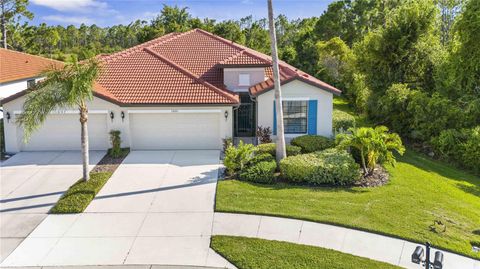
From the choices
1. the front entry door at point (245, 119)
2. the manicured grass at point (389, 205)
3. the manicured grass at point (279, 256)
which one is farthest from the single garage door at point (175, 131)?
the manicured grass at point (279, 256)

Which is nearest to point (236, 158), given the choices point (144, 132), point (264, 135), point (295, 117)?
point (264, 135)

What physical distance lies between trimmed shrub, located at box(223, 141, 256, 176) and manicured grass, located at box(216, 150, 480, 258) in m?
0.83

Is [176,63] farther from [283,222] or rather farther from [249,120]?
[283,222]

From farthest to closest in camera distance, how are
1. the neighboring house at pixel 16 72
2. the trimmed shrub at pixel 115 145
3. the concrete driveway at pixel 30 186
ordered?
the neighboring house at pixel 16 72 → the trimmed shrub at pixel 115 145 → the concrete driveway at pixel 30 186

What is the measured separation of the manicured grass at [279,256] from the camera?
9.39 m

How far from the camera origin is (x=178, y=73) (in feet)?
67.6

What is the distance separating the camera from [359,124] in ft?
84.6

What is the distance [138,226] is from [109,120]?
8.29 m

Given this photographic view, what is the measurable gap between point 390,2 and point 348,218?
1445 inches

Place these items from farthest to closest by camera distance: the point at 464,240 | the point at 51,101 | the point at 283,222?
the point at 51,101
the point at 283,222
the point at 464,240

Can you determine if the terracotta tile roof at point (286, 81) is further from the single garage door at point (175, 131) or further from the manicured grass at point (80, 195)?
the manicured grass at point (80, 195)

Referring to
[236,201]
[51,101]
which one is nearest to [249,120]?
[236,201]

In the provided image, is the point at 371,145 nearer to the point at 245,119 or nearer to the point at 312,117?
the point at 312,117

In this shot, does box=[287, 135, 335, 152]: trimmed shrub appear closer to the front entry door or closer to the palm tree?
the front entry door
